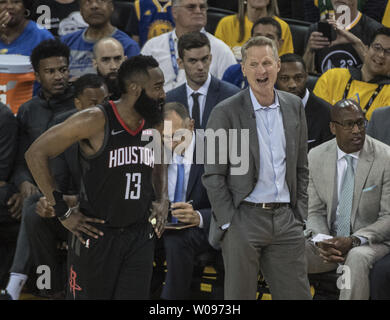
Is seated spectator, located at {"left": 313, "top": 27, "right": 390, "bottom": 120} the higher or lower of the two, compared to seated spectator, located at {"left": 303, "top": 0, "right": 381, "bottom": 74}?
lower

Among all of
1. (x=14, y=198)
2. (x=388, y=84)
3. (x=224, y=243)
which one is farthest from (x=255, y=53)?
(x=14, y=198)

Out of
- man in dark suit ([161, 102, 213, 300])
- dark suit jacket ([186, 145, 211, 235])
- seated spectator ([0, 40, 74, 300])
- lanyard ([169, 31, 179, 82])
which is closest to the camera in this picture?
man in dark suit ([161, 102, 213, 300])

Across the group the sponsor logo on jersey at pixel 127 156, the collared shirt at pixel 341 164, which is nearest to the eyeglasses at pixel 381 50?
the collared shirt at pixel 341 164

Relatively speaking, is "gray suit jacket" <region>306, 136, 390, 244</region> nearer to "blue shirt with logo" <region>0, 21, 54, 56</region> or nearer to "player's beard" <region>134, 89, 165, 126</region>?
"player's beard" <region>134, 89, 165, 126</region>

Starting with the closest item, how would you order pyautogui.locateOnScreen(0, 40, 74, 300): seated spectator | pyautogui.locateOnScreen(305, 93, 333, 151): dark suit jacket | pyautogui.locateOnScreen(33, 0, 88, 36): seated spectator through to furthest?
pyautogui.locateOnScreen(305, 93, 333, 151): dark suit jacket < pyautogui.locateOnScreen(0, 40, 74, 300): seated spectator < pyautogui.locateOnScreen(33, 0, 88, 36): seated spectator

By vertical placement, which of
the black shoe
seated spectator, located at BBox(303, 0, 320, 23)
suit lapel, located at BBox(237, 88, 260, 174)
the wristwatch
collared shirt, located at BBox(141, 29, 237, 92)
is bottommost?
the black shoe

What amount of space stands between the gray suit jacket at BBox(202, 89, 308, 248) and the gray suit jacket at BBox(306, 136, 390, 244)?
0.91 m

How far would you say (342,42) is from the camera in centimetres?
622

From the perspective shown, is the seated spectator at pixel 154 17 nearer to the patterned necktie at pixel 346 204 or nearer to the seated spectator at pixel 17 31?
the seated spectator at pixel 17 31

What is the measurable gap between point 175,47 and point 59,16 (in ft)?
5.09

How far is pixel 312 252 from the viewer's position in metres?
4.71

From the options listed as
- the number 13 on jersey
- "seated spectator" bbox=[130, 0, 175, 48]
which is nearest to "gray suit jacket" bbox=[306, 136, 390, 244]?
the number 13 on jersey

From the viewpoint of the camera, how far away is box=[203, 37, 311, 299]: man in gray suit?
12.4 ft

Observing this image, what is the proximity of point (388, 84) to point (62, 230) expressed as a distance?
2767 millimetres
